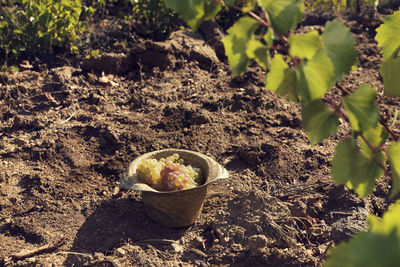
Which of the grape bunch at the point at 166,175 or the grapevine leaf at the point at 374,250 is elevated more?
the grapevine leaf at the point at 374,250

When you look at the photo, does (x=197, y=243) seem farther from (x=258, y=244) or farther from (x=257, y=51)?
(x=257, y=51)

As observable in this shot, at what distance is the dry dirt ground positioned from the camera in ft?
9.28

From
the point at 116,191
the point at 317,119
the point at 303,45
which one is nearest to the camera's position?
the point at 303,45

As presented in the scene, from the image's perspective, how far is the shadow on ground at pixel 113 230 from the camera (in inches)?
111

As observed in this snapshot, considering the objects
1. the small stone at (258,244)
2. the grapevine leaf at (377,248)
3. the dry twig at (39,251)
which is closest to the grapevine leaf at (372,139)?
the grapevine leaf at (377,248)

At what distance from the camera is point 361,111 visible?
1221 millimetres

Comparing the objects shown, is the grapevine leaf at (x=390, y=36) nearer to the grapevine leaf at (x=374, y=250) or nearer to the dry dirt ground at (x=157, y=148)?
the grapevine leaf at (x=374, y=250)

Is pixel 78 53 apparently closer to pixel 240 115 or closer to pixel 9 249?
pixel 240 115

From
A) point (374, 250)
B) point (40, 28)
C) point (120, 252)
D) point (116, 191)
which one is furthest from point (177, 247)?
point (40, 28)

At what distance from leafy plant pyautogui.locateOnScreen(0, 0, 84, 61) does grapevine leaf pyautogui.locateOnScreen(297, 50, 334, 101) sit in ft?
12.5

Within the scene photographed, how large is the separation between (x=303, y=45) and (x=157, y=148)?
2.53m

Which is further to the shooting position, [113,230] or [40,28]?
[40,28]

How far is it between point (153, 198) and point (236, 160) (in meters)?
0.86

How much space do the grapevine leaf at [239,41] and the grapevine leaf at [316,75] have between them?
0.14 metres
